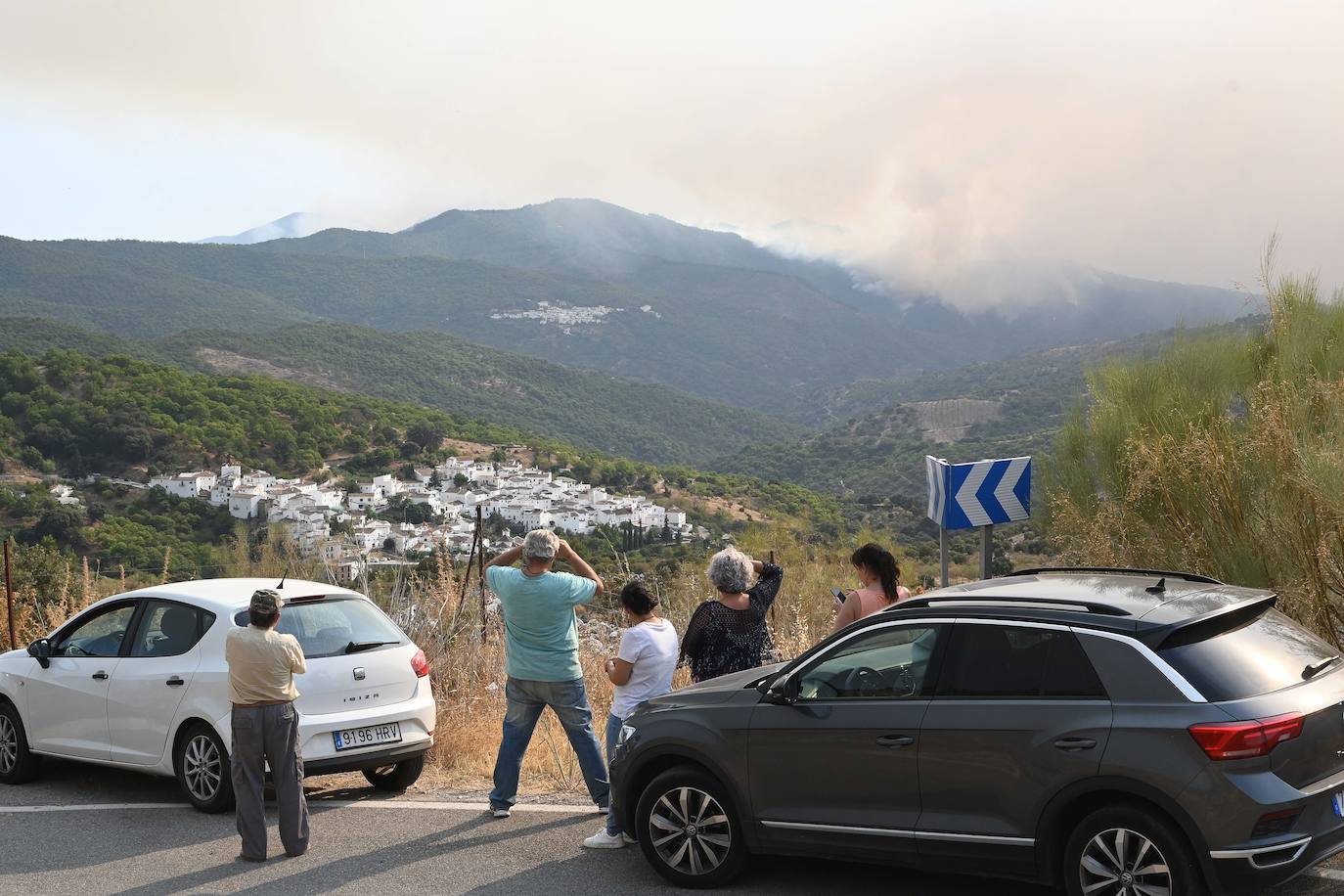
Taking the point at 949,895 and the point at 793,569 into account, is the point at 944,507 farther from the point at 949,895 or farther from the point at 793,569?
the point at 793,569

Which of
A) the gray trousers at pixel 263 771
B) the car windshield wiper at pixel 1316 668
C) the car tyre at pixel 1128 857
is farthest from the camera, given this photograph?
the gray trousers at pixel 263 771

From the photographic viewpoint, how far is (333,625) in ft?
28.8

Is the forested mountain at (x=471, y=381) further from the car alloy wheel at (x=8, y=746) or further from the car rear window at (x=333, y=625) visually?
the car rear window at (x=333, y=625)

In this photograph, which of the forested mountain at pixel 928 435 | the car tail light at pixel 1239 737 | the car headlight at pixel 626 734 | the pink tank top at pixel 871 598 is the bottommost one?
the forested mountain at pixel 928 435

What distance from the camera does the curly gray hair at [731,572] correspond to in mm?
7586

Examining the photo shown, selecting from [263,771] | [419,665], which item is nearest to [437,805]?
[419,665]

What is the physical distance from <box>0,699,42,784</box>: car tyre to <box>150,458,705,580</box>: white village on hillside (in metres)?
18.4

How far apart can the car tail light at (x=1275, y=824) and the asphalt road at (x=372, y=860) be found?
953 mm

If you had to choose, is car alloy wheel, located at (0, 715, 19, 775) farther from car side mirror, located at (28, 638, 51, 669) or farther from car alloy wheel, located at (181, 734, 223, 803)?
car alloy wheel, located at (181, 734, 223, 803)

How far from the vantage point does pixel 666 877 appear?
6.63 metres

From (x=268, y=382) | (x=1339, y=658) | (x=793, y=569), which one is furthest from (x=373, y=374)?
(x=1339, y=658)

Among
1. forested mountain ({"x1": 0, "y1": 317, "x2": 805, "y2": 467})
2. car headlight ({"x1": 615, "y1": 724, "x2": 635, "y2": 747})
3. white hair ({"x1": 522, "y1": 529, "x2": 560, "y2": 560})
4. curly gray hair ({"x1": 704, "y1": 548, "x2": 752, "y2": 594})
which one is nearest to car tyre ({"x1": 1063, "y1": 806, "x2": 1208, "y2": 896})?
car headlight ({"x1": 615, "y1": 724, "x2": 635, "y2": 747})

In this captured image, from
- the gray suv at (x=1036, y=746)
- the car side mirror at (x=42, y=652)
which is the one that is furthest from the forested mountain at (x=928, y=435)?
the gray suv at (x=1036, y=746)

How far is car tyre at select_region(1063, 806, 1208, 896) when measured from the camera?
5.06m
